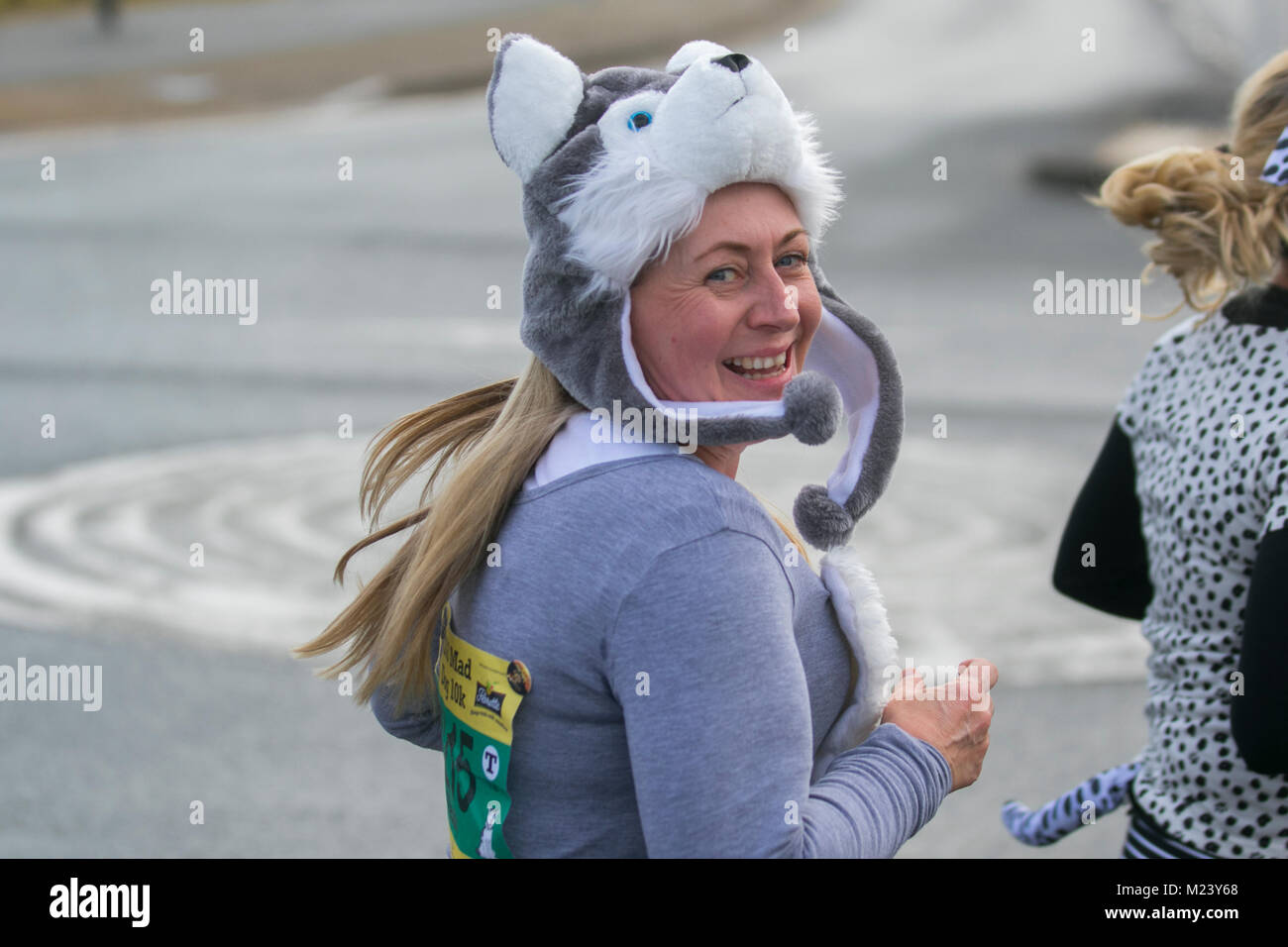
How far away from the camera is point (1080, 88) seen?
2488 cm

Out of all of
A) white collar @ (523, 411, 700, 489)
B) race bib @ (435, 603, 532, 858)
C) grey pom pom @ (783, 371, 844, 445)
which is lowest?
race bib @ (435, 603, 532, 858)

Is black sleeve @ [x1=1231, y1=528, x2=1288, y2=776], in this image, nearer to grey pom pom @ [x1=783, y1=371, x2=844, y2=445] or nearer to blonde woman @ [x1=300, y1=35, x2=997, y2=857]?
blonde woman @ [x1=300, y1=35, x2=997, y2=857]

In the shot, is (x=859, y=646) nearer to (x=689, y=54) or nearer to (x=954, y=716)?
(x=954, y=716)

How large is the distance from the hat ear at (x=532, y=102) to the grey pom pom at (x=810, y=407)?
18.1 inches

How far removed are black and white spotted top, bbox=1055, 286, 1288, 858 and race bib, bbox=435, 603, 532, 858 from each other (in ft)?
3.48

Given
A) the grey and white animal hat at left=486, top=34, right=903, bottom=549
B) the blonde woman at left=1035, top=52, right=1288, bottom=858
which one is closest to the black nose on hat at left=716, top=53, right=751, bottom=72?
the grey and white animal hat at left=486, top=34, right=903, bottom=549

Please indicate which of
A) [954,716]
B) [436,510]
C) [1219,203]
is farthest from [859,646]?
[1219,203]

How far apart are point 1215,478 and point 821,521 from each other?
70cm

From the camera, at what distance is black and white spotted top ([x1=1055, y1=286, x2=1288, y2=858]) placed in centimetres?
224

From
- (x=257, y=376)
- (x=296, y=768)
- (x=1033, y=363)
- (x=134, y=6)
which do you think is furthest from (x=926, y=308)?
(x=134, y=6)

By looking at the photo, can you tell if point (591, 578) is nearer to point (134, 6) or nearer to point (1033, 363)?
point (1033, 363)

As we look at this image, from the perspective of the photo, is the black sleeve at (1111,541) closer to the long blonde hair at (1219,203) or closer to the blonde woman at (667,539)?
the long blonde hair at (1219,203)

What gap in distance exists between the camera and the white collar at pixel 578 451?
6.50 feet
